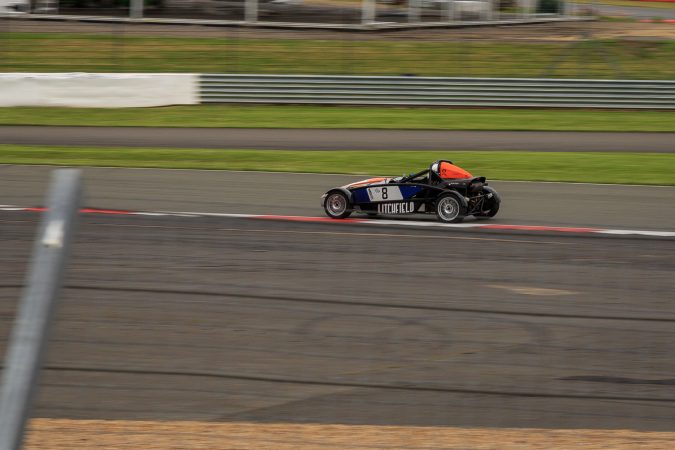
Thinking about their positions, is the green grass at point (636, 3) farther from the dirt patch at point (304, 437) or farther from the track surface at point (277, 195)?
the dirt patch at point (304, 437)

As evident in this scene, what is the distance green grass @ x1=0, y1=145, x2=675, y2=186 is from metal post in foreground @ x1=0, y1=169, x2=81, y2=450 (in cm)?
1470

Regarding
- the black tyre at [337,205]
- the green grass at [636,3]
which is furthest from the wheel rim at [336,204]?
the green grass at [636,3]

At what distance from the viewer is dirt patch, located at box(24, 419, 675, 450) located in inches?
165

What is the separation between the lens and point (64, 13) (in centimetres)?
3164

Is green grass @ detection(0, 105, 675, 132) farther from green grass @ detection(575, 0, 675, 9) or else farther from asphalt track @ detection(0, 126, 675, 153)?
green grass @ detection(575, 0, 675, 9)

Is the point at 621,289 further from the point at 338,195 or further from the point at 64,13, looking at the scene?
the point at 64,13

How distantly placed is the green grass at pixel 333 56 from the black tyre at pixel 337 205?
46.4 ft

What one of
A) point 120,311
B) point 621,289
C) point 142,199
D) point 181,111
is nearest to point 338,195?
point 142,199

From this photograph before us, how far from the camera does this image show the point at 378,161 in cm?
1734

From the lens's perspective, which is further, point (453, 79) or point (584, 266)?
point (453, 79)

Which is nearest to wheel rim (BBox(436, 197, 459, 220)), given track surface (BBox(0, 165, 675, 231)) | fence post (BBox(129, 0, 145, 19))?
track surface (BBox(0, 165, 675, 231))

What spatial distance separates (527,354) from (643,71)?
79.7 ft

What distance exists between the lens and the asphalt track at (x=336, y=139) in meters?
18.9

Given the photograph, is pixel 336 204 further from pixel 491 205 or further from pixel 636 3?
pixel 636 3
